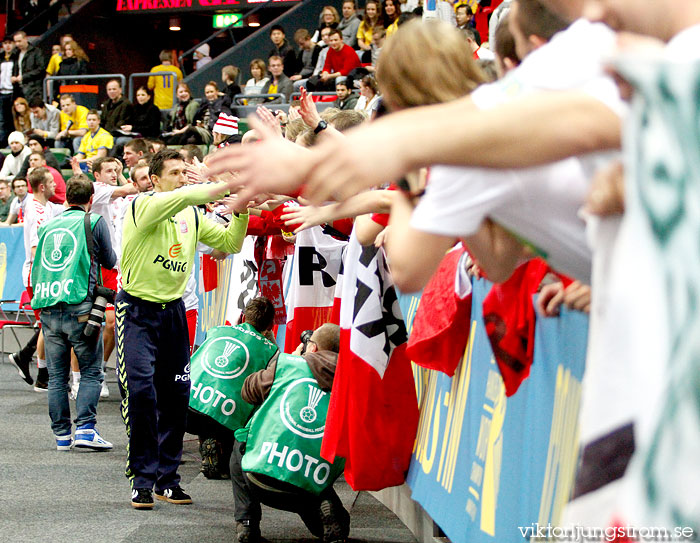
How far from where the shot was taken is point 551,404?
2.98 meters

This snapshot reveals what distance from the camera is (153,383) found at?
593cm

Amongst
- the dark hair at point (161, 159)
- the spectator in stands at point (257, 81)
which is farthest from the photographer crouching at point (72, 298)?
the spectator in stands at point (257, 81)

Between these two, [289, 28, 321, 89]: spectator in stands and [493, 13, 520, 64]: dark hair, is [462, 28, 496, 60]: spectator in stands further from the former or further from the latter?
[289, 28, 321, 89]: spectator in stands

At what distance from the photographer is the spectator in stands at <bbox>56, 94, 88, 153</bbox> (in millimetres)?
17531

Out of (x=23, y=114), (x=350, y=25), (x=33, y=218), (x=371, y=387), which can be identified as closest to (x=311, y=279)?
(x=371, y=387)

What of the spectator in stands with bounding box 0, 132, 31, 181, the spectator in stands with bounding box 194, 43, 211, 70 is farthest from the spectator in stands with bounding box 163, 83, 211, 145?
the spectator in stands with bounding box 194, 43, 211, 70

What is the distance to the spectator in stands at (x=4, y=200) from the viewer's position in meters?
15.6

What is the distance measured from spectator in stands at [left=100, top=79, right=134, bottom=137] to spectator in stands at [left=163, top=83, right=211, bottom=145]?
30.2 inches

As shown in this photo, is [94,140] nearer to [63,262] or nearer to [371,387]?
[63,262]

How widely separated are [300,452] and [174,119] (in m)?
13.0

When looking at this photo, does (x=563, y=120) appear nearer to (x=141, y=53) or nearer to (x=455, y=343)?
(x=455, y=343)

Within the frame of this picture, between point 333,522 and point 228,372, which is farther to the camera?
point 228,372

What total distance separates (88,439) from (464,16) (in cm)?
682

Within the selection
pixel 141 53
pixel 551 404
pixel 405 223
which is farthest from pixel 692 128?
pixel 141 53
